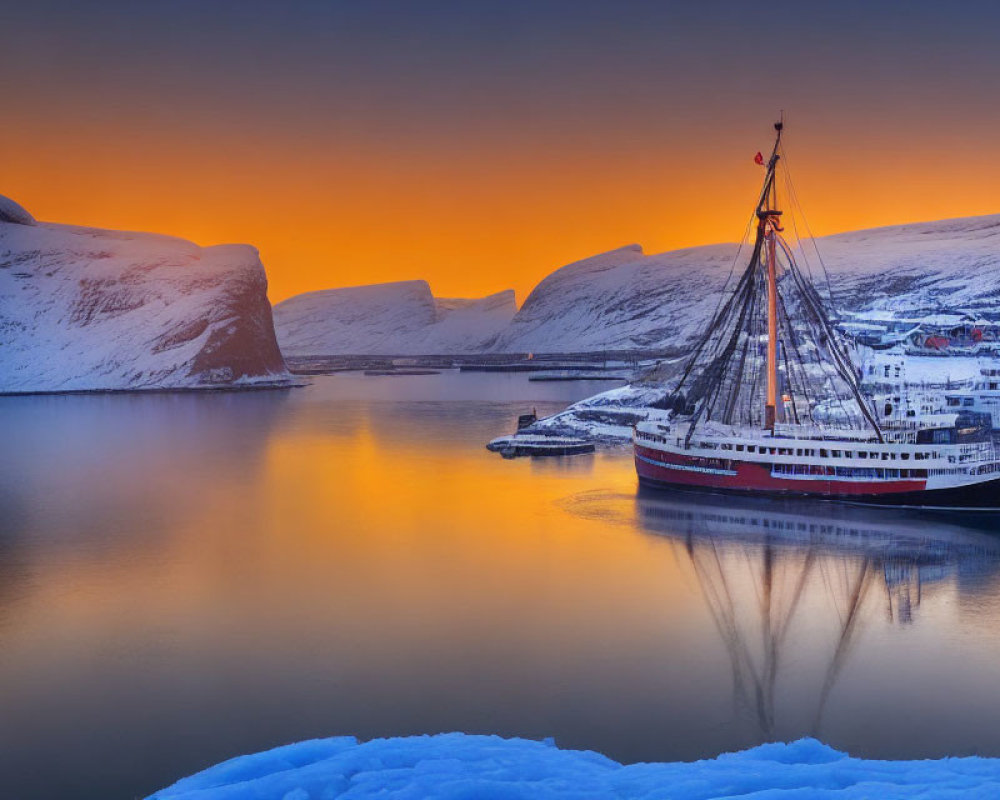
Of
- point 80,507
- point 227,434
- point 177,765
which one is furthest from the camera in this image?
point 227,434

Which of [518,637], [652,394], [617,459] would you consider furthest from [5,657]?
[652,394]

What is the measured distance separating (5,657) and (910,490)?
2601cm

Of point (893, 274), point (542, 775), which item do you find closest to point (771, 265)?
point (542, 775)

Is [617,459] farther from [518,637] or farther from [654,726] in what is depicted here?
[654,726]

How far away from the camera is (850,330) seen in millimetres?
72250

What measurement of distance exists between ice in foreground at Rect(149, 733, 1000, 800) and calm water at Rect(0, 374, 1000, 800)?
1.76m

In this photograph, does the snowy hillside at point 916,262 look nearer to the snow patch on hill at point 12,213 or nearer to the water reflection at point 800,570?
the water reflection at point 800,570

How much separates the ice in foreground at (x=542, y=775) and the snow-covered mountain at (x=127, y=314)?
114512 millimetres

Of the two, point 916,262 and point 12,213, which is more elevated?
point 12,213

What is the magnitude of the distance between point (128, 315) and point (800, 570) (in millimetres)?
126010

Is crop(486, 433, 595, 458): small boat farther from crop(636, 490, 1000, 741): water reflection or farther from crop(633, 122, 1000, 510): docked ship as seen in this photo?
crop(636, 490, 1000, 741): water reflection

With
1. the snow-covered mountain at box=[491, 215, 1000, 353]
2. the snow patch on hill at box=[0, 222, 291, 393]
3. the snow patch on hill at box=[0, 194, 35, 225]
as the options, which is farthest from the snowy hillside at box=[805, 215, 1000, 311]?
the snow patch on hill at box=[0, 194, 35, 225]

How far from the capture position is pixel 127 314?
440ft

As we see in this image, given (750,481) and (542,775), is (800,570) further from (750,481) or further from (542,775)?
(542,775)
